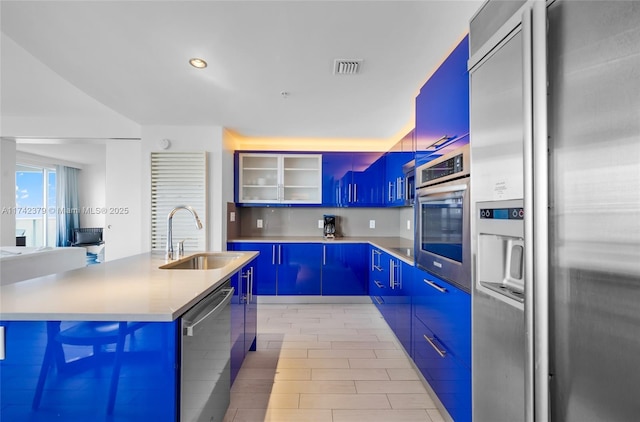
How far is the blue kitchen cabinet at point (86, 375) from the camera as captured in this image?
3.37 feet

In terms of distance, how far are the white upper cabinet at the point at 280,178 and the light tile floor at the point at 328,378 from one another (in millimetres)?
1790

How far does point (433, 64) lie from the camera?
207 centimetres

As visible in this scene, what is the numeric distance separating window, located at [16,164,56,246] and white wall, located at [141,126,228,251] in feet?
17.2

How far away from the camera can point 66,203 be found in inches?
293

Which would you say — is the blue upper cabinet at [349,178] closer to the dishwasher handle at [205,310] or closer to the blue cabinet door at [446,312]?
the blue cabinet door at [446,312]

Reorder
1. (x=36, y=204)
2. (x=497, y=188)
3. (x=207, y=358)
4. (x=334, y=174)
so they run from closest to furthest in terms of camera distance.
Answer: (x=497, y=188), (x=207, y=358), (x=334, y=174), (x=36, y=204)

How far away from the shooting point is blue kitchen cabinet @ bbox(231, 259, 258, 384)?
1.86m

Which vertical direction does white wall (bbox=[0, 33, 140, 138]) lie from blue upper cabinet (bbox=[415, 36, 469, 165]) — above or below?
above

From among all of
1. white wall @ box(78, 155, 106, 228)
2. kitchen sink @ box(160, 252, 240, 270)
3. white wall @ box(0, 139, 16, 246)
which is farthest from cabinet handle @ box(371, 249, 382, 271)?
white wall @ box(78, 155, 106, 228)

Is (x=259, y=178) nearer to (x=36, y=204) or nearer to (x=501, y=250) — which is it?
(x=501, y=250)

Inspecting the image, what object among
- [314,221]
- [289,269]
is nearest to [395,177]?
[314,221]

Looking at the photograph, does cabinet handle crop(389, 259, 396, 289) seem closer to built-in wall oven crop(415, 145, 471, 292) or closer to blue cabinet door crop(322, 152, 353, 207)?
built-in wall oven crop(415, 145, 471, 292)

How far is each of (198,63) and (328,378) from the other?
2511 millimetres

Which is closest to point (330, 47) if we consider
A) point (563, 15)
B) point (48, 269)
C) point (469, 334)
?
point (563, 15)
